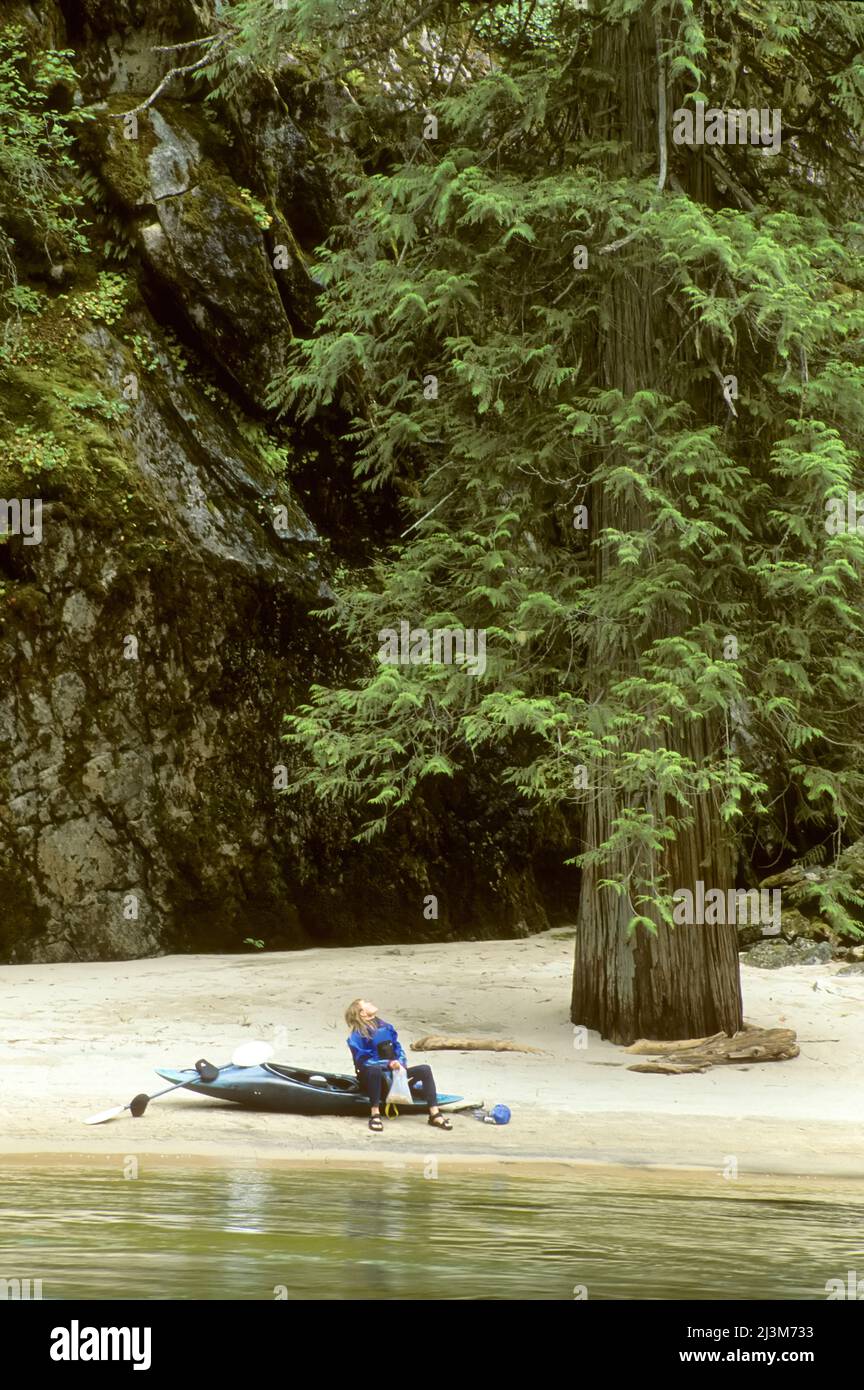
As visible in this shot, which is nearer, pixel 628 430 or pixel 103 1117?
pixel 103 1117

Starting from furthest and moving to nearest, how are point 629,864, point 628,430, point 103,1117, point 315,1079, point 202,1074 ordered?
1. point 629,864
2. point 628,430
3. point 315,1079
4. point 202,1074
5. point 103,1117

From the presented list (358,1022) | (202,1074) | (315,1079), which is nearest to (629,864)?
(358,1022)

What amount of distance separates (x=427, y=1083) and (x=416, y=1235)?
2523 mm

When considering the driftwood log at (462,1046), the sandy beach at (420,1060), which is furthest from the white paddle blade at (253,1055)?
the driftwood log at (462,1046)

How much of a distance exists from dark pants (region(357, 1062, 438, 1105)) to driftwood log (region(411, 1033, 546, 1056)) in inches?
71.0

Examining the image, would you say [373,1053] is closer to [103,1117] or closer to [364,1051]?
[364,1051]

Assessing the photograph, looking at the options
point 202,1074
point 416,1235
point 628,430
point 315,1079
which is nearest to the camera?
point 416,1235

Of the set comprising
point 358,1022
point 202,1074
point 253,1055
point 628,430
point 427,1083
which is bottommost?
point 427,1083

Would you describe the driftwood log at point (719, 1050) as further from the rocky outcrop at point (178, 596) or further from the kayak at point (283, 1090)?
the rocky outcrop at point (178, 596)

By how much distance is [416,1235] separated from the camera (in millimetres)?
8289

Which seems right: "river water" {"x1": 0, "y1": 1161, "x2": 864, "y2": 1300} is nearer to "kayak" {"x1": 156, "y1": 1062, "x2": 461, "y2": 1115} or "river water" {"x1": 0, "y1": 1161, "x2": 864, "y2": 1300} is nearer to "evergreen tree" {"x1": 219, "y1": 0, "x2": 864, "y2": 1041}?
"kayak" {"x1": 156, "y1": 1062, "x2": 461, "y2": 1115}

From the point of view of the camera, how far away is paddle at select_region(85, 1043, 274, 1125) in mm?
10336

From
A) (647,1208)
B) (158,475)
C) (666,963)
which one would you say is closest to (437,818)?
(158,475)

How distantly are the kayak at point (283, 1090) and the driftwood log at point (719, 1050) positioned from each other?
8.56 ft
